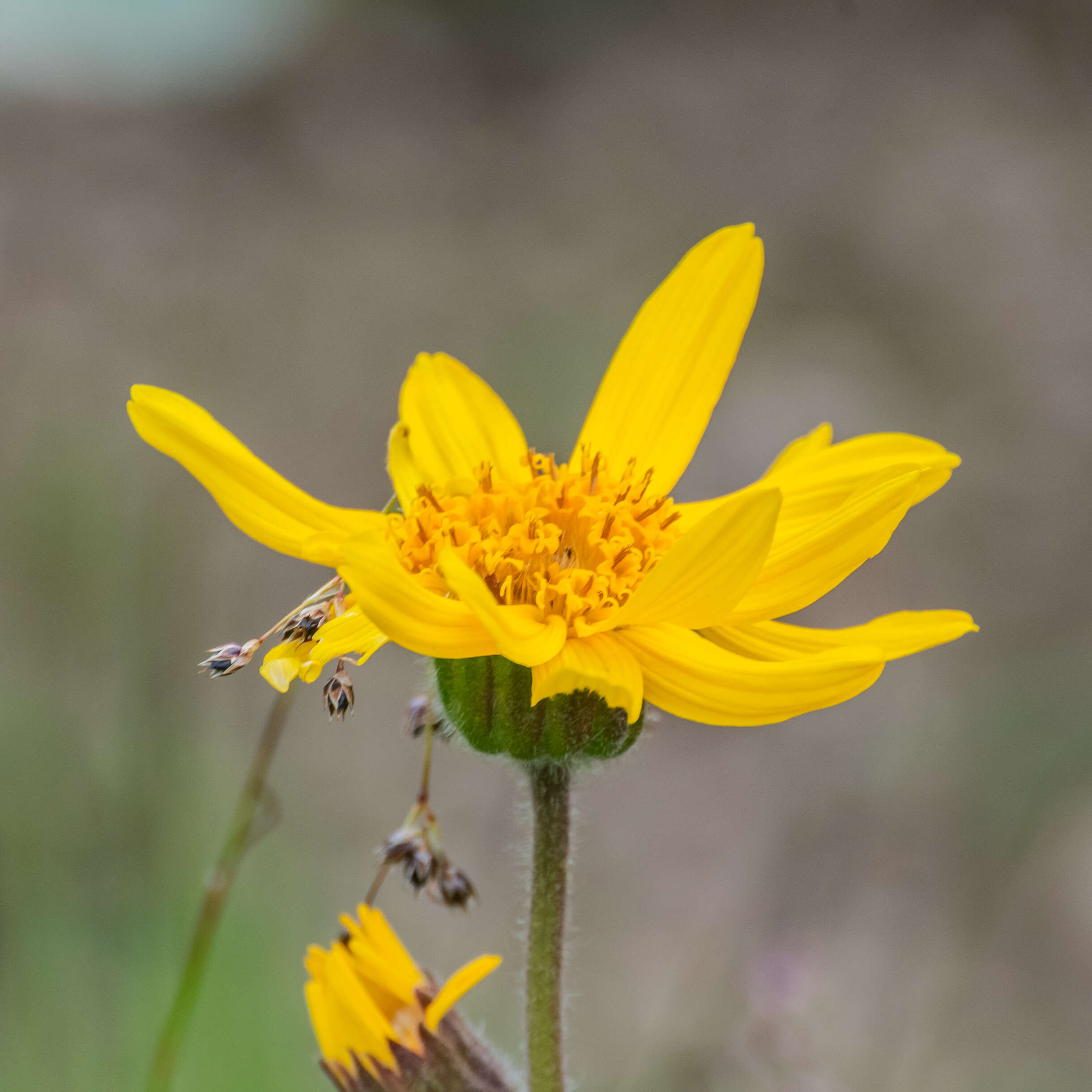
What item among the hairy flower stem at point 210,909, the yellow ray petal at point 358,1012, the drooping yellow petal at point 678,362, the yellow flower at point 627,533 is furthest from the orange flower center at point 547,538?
the yellow ray petal at point 358,1012

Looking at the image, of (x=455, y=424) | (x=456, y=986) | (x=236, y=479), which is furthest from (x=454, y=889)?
(x=455, y=424)

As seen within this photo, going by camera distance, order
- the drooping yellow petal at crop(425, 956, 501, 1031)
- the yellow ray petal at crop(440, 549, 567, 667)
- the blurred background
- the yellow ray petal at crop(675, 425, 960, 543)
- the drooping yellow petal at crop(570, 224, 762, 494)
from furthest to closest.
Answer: the blurred background < the drooping yellow petal at crop(570, 224, 762, 494) < the yellow ray petal at crop(675, 425, 960, 543) < the drooping yellow petal at crop(425, 956, 501, 1031) < the yellow ray petal at crop(440, 549, 567, 667)

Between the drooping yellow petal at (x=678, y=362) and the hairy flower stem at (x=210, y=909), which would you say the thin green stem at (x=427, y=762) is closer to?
the hairy flower stem at (x=210, y=909)

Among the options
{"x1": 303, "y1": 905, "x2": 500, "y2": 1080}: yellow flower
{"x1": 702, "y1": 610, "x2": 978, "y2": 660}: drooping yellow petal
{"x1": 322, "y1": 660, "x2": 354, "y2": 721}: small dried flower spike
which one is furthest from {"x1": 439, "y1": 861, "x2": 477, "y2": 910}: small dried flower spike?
{"x1": 702, "y1": 610, "x2": 978, "y2": 660}: drooping yellow petal

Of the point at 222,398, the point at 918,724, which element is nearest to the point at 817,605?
the point at 918,724

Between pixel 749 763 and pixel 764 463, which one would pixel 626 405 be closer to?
pixel 764 463

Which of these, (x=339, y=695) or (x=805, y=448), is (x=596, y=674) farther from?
(x=805, y=448)

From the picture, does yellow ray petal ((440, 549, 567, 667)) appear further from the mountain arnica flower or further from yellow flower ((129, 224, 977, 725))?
the mountain arnica flower
